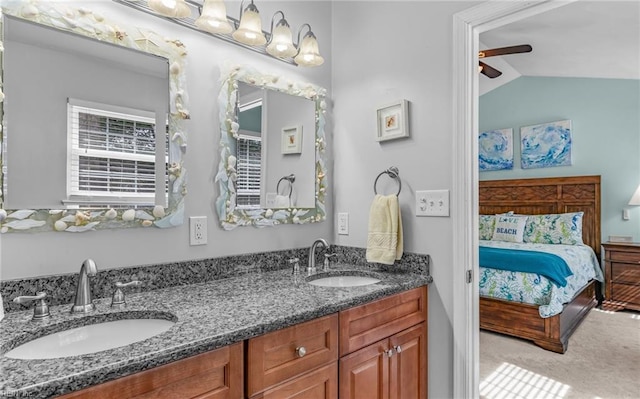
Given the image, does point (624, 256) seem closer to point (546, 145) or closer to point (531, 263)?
point (546, 145)

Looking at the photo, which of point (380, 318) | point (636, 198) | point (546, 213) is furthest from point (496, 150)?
point (380, 318)

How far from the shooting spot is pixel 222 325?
1.00m

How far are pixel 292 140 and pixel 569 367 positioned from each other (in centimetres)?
262

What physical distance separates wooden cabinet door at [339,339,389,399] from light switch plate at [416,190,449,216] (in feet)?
2.05

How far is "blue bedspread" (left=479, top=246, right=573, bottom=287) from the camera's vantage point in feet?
9.72

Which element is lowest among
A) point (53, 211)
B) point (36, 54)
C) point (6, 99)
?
point (53, 211)

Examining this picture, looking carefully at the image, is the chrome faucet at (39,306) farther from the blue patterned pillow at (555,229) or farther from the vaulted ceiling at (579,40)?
the blue patterned pillow at (555,229)

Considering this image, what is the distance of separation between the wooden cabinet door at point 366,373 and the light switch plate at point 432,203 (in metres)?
0.63

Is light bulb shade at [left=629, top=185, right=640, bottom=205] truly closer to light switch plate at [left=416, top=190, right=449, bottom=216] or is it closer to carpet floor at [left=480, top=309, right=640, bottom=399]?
carpet floor at [left=480, top=309, right=640, bottom=399]

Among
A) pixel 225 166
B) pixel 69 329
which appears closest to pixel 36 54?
pixel 225 166

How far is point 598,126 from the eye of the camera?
4.36 metres

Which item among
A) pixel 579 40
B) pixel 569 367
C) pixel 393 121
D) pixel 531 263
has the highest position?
pixel 579 40

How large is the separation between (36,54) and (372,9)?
157 cm

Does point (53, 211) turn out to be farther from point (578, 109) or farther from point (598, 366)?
point (578, 109)
